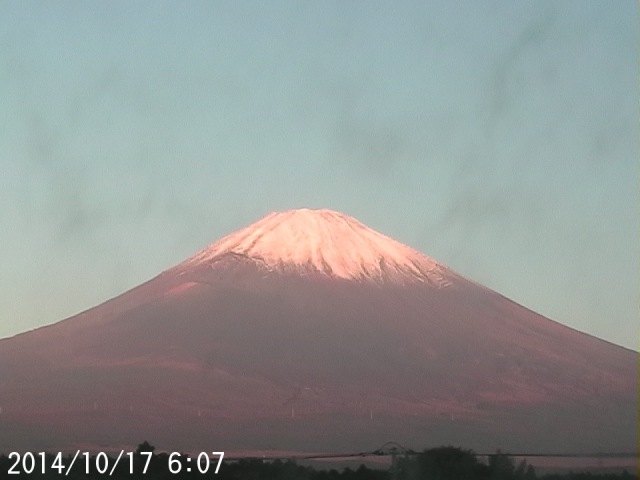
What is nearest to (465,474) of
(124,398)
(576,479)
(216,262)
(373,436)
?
(576,479)

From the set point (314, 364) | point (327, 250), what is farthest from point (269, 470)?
point (327, 250)

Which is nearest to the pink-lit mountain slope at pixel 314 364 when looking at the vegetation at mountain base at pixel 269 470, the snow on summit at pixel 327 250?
the snow on summit at pixel 327 250

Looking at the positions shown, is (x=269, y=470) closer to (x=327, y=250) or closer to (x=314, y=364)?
(x=314, y=364)

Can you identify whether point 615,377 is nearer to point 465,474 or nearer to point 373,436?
point 373,436

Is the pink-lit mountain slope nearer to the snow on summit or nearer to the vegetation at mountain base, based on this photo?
the snow on summit

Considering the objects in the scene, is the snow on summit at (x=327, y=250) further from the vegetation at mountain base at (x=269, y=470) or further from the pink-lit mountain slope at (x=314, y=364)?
the vegetation at mountain base at (x=269, y=470)
